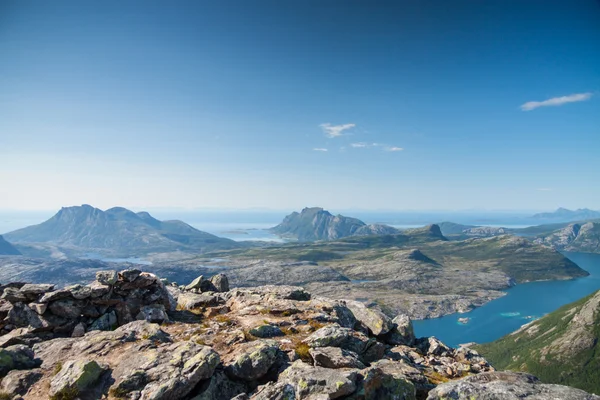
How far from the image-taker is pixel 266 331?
95.8 ft

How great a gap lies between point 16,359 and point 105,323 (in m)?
8.32

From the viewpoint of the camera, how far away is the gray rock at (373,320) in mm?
34625

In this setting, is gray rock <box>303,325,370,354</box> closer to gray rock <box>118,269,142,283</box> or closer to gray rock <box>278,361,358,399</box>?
gray rock <box>278,361,358,399</box>

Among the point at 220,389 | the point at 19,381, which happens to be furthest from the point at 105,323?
the point at 220,389

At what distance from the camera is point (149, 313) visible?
3241cm

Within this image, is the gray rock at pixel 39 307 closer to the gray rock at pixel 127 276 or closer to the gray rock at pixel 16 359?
the gray rock at pixel 16 359

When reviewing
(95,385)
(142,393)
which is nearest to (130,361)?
(95,385)

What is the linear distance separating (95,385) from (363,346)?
20.9 m

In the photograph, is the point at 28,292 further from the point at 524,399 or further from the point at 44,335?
the point at 524,399

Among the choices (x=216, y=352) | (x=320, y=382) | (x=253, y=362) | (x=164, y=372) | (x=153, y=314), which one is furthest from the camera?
(x=153, y=314)

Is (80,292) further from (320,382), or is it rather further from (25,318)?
(320,382)

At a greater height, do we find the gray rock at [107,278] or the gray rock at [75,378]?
the gray rock at [107,278]

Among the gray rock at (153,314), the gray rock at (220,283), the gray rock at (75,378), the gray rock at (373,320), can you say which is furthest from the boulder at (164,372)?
the gray rock at (220,283)

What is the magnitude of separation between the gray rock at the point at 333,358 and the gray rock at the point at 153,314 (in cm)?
1745
